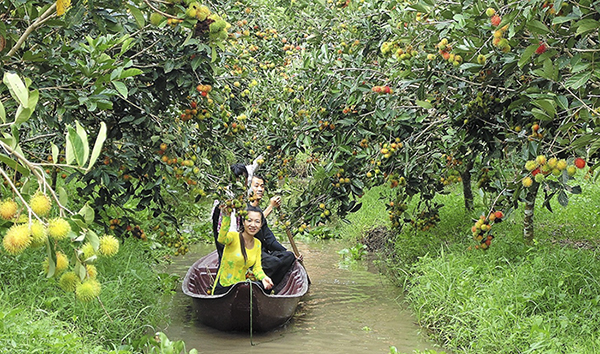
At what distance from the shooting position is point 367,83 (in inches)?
197

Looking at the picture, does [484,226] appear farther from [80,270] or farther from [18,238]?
[18,238]

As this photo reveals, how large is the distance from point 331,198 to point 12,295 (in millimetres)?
2563

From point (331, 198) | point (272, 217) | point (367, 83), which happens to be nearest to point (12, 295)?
point (331, 198)

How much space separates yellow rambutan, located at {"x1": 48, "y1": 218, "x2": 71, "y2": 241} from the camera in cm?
133

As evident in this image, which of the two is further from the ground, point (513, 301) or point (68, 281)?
point (68, 281)

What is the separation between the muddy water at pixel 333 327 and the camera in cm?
513

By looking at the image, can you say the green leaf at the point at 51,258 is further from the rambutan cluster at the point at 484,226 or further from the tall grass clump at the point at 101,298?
the rambutan cluster at the point at 484,226

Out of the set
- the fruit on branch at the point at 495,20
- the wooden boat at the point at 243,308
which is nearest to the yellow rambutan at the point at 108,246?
the fruit on branch at the point at 495,20

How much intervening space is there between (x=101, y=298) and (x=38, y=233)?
3.56 m

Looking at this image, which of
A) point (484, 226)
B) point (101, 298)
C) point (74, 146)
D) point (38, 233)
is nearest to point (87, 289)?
point (38, 233)

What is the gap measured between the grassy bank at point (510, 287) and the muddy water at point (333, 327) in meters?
0.22

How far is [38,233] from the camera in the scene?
129 centimetres

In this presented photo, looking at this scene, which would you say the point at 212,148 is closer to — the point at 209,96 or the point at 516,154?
the point at 209,96

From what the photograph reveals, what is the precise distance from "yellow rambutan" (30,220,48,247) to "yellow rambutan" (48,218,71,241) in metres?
0.02
